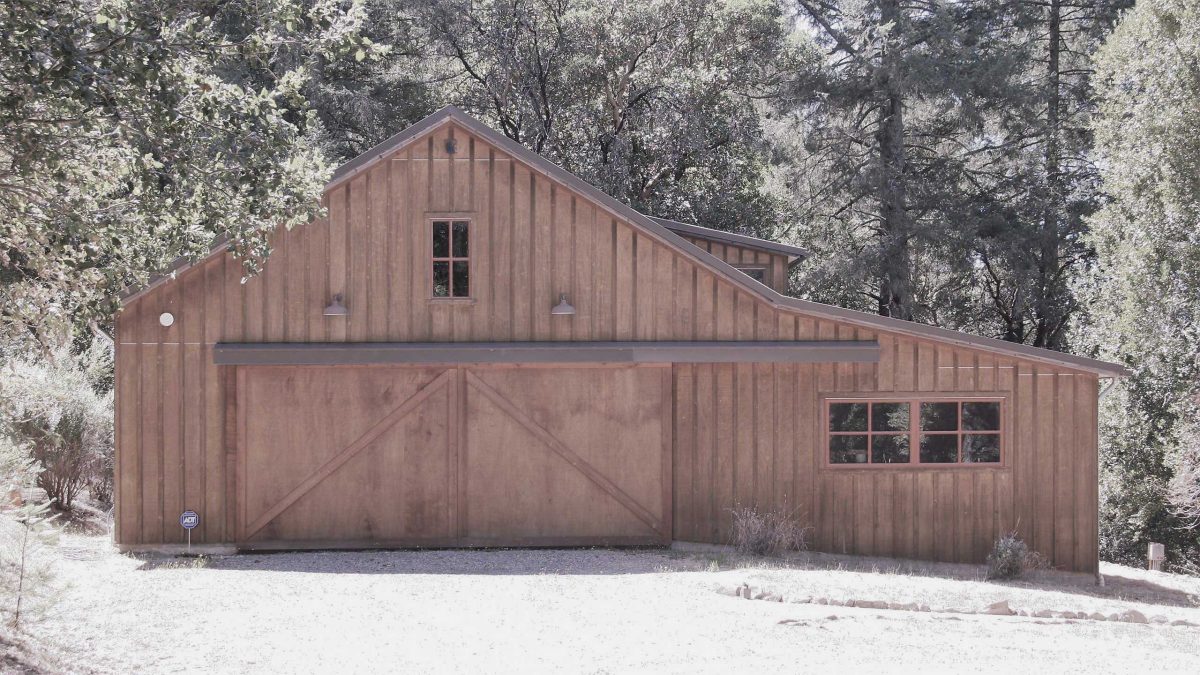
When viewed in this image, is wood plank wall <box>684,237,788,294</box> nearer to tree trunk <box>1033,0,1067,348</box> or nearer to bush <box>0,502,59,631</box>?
tree trunk <box>1033,0,1067,348</box>

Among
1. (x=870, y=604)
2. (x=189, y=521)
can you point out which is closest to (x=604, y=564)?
(x=870, y=604)

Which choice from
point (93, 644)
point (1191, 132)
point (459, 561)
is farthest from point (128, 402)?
point (1191, 132)

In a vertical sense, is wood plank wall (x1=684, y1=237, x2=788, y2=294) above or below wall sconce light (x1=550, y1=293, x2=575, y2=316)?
above

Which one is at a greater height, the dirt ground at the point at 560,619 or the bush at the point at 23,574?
the bush at the point at 23,574

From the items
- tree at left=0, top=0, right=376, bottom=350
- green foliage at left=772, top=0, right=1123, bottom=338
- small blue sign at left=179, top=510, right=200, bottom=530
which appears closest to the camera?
tree at left=0, top=0, right=376, bottom=350

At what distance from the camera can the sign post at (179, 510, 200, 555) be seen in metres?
13.0

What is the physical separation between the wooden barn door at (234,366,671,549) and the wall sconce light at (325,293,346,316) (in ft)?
2.24

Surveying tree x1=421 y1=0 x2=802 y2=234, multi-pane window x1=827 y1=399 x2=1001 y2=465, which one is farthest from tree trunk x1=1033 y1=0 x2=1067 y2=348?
multi-pane window x1=827 y1=399 x2=1001 y2=465

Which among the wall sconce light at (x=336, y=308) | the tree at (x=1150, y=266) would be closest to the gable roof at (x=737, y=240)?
the wall sconce light at (x=336, y=308)

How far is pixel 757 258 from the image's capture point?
17.1 m

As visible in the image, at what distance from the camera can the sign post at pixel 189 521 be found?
13.0 metres

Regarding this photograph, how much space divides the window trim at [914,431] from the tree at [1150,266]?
782 centimetres

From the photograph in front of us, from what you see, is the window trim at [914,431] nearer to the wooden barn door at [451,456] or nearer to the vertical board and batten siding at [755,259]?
the wooden barn door at [451,456]

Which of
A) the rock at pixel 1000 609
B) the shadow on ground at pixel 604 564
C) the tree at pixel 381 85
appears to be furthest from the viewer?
the tree at pixel 381 85
